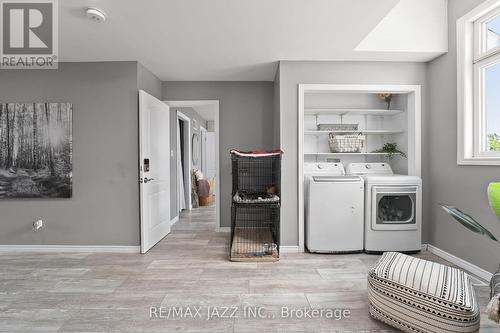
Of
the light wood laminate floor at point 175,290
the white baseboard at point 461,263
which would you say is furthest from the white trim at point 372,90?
the white baseboard at point 461,263

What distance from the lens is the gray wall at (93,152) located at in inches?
130

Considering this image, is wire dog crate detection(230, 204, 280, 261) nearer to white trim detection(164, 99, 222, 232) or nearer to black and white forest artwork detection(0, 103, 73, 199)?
white trim detection(164, 99, 222, 232)

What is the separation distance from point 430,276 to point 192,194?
5.25m

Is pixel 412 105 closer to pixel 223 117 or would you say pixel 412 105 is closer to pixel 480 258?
pixel 480 258

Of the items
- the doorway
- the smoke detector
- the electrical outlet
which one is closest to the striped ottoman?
the smoke detector

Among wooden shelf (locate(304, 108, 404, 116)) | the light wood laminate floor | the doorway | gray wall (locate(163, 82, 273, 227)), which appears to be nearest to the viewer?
the light wood laminate floor

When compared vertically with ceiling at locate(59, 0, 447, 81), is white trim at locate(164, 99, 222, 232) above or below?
below

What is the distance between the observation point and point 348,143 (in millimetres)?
3488

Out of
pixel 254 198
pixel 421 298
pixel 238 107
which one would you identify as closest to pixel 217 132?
pixel 238 107

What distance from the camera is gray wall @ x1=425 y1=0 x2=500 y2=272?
2529 millimetres

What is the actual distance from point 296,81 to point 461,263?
272 centimetres

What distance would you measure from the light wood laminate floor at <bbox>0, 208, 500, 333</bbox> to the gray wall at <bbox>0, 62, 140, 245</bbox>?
1.04ft

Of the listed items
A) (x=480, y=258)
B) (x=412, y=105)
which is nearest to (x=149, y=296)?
(x=480, y=258)

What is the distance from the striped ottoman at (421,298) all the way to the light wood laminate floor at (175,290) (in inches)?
6.5
